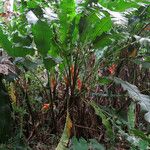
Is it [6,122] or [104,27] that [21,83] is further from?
[104,27]

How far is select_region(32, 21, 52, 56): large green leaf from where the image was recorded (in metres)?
1.77

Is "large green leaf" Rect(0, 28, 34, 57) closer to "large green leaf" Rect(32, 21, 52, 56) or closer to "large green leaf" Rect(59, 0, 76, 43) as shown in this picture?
"large green leaf" Rect(32, 21, 52, 56)

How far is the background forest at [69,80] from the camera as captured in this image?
71.7 inches

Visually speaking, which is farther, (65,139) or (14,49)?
(14,49)

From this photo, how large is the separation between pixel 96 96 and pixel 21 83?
1.65 feet

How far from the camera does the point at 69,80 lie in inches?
77.9

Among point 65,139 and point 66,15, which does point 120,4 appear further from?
point 65,139

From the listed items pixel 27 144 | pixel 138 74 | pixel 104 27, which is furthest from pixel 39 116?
pixel 138 74

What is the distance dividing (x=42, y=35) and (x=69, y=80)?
319 mm

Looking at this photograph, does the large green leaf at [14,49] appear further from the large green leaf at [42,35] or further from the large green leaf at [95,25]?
the large green leaf at [95,25]

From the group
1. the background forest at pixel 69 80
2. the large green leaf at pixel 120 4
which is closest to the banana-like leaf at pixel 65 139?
the background forest at pixel 69 80

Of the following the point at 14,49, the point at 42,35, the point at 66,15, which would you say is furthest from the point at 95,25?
the point at 14,49

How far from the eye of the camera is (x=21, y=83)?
85.2 inches

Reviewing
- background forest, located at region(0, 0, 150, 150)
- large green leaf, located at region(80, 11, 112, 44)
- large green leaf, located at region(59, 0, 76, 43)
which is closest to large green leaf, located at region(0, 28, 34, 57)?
background forest, located at region(0, 0, 150, 150)
